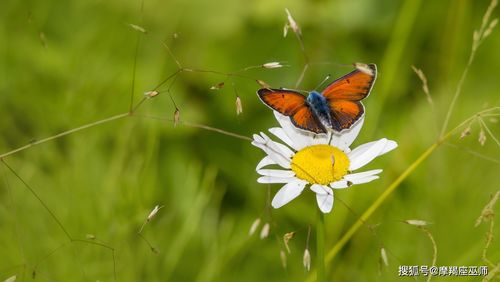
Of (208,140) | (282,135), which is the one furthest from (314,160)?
(208,140)

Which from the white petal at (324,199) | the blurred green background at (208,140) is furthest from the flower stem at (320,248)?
the blurred green background at (208,140)

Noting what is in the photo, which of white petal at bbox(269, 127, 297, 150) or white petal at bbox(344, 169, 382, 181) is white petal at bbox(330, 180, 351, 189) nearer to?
white petal at bbox(344, 169, 382, 181)

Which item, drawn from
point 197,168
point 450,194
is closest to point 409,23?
point 450,194

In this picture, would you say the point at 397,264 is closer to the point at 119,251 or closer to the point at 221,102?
the point at 119,251

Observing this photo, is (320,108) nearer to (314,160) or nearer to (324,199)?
(314,160)

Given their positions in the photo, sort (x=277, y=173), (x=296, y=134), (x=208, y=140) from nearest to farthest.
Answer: (x=277, y=173) < (x=296, y=134) < (x=208, y=140)

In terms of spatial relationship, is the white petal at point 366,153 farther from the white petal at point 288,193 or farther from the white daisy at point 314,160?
the white petal at point 288,193
